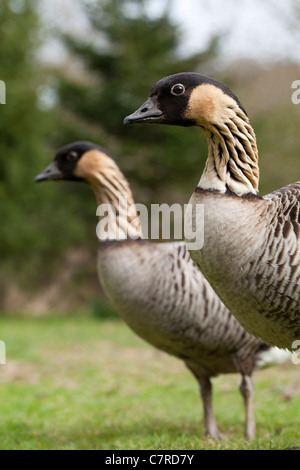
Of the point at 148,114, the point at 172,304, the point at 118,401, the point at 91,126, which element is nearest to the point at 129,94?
the point at 91,126

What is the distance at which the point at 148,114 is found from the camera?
393 cm

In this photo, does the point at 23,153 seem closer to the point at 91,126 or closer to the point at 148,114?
the point at 91,126

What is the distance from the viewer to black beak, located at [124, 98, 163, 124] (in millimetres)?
3932

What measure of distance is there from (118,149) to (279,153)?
5.43 metres

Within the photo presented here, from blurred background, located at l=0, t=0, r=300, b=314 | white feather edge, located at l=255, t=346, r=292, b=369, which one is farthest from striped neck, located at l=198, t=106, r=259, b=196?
blurred background, located at l=0, t=0, r=300, b=314

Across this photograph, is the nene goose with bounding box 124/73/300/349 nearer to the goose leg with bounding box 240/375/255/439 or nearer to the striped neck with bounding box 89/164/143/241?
the goose leg with bounding box 240/375/255/439

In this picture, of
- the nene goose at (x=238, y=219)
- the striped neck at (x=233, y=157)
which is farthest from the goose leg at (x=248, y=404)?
the striped neck at (x=233, y=157)

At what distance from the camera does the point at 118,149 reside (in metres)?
20.8

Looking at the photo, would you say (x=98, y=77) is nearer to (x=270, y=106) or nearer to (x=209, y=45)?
(x=209, y=45)

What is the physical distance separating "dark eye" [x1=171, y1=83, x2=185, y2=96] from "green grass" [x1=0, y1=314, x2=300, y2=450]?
8.54ft

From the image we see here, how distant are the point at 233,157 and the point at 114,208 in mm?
2343
